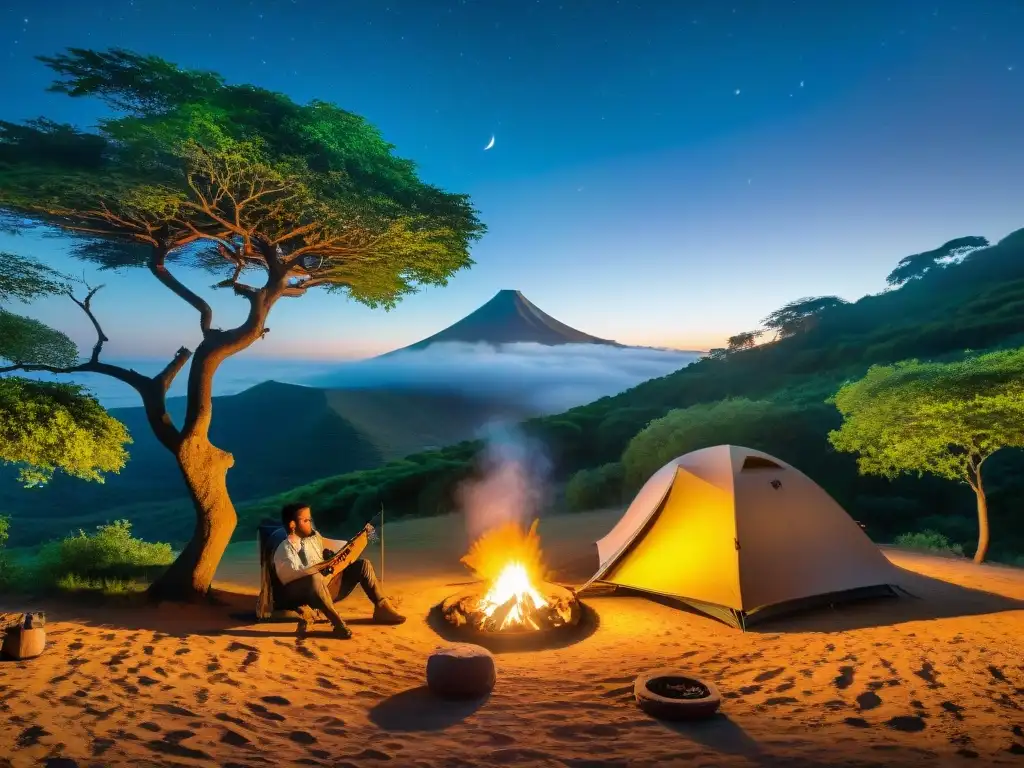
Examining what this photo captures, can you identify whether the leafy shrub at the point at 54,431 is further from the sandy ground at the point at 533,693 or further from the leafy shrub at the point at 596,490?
the leafy shrub at the point at 596,490

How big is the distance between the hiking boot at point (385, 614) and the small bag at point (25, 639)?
299 cm

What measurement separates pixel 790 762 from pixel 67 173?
8.80 meters

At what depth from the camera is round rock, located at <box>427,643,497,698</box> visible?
182 inches

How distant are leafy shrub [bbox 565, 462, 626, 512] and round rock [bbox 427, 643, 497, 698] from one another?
1355cm

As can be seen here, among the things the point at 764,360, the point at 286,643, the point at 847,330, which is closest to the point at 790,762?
the point at 286,643

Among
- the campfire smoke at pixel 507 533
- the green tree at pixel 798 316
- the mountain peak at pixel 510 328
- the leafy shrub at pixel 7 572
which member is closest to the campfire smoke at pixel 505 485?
the campfire smoke at pixel 507 533

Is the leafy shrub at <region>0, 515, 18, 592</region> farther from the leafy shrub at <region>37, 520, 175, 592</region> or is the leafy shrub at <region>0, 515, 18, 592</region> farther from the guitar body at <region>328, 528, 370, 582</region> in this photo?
the guitar body at <region>328, 528, 370, 582</region>

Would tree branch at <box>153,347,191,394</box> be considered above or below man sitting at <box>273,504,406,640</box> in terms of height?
above

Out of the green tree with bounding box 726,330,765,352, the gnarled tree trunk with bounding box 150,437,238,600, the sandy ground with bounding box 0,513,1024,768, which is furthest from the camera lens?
the green tree with bounding box 726,330,765,352

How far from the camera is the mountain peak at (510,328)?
280 feet

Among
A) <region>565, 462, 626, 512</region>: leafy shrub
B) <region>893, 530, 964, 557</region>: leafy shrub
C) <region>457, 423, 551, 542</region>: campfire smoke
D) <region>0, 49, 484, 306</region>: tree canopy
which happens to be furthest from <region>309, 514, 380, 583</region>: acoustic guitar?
<region>565, 462, 626, 512</region>: leafy shrub

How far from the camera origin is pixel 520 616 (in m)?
6.47

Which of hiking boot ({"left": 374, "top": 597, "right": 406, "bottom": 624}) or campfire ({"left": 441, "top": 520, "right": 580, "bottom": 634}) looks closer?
campfire ({"left": 441, "top": 520, "right": 580, "bottom": 634})

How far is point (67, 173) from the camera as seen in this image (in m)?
6.79
